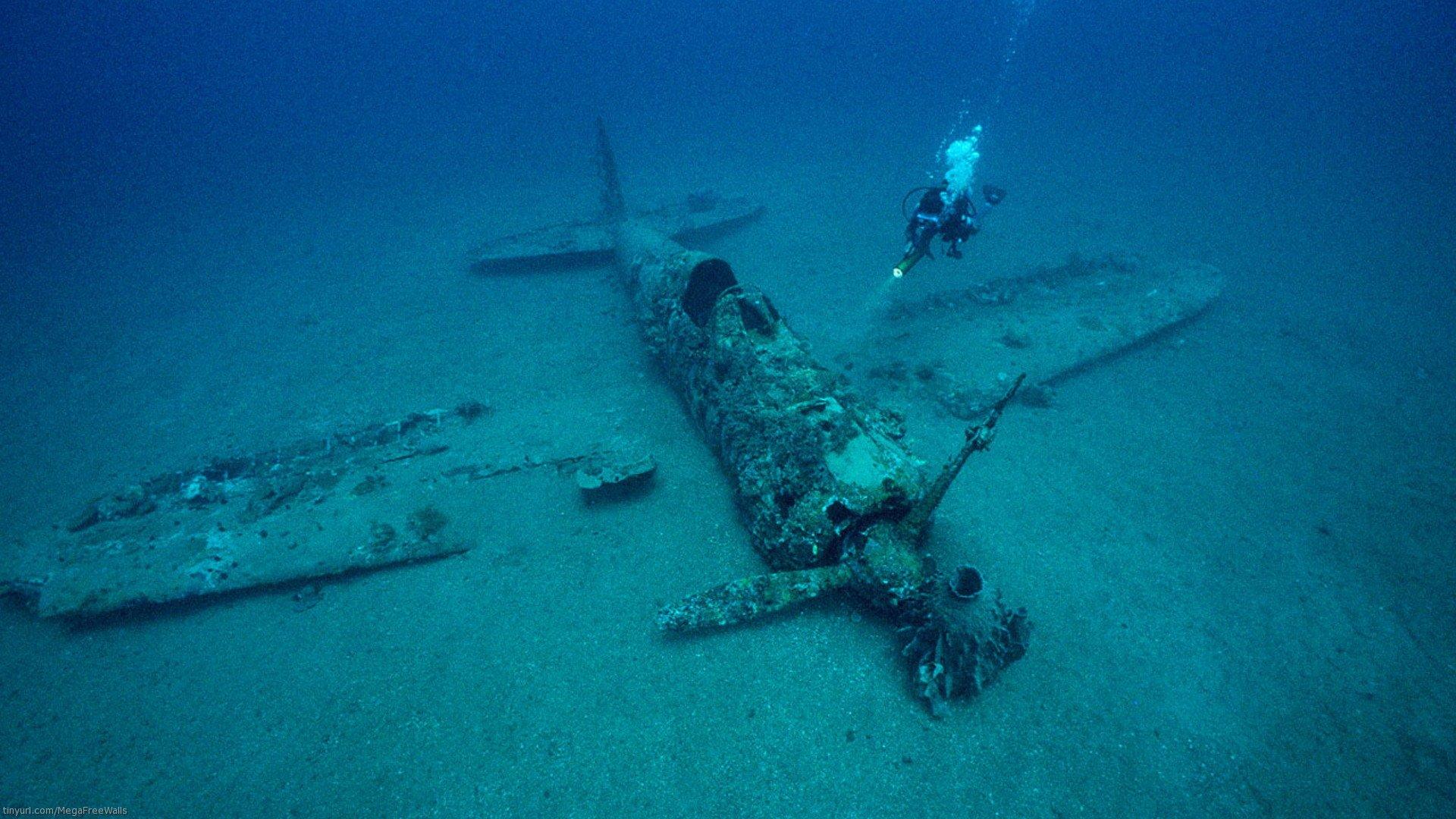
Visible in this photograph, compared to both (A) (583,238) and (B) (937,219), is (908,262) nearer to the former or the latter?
(B) (937,219)

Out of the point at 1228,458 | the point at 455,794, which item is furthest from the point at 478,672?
the point at 1228,458

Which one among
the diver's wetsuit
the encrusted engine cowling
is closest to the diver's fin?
the encrusted engine cowling

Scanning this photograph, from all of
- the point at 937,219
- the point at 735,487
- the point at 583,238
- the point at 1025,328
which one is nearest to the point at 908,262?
the point at 937,219

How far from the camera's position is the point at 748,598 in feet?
13.6

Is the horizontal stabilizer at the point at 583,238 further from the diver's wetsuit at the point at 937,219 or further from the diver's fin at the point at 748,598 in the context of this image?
the diver's fin at the point at 748,598

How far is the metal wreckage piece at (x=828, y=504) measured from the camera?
3.89m

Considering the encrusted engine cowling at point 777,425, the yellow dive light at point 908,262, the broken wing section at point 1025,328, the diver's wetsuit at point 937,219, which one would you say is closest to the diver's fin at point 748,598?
the encrusted engine cowling at point 777,425

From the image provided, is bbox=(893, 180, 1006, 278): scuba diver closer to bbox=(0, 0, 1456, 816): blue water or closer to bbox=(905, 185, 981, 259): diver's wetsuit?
bbox=(905, 185, 981, 259): diver's wetsuit

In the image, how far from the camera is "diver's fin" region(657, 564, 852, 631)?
13.5ft

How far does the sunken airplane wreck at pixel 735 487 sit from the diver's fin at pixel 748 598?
0.5 inches

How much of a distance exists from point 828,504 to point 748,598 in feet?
3.30

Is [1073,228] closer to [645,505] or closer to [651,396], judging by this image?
[651,396]

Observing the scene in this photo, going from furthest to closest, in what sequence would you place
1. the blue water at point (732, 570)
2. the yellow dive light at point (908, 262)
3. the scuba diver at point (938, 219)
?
the scuba diver at point (938, 219) → the yellow dive light at point (908, 262) → the blue water at point (732, 570)

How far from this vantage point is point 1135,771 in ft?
12.3
